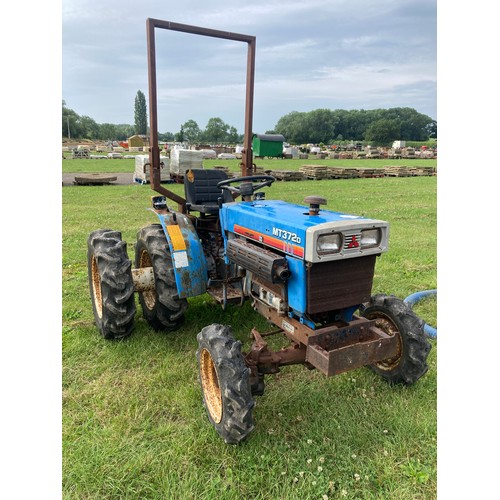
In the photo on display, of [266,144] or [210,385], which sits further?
[266,144]

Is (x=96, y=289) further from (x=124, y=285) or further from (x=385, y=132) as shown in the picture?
(x=385, y=132)

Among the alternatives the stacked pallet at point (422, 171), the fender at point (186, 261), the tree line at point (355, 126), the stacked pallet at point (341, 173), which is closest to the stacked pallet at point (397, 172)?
the stacked pallet at point (422, 171)

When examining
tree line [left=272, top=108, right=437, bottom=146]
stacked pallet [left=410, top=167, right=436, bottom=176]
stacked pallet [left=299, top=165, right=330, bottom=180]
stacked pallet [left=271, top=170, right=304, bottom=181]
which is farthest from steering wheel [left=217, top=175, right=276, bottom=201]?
tree line [left=272, top=108, right=437, bottom=146]

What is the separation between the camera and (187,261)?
3.59m

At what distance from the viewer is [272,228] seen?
2795mm

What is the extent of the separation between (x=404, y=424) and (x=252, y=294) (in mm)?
1400

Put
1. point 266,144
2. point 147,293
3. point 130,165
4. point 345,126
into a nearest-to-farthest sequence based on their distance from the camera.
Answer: point 147,293, point 266,144, point 130,165, point 345,126

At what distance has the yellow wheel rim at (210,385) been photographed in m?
2.74

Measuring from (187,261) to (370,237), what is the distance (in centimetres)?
164

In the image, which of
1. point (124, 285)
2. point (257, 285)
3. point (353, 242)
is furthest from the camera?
point (124, 285)

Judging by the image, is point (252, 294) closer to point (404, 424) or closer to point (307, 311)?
point (307, 311)

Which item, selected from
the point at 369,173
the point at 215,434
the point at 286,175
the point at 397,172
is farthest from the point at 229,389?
the point at 397,172

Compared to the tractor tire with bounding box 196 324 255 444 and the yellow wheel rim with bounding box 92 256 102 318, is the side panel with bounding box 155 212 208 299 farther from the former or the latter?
the yellow wheel rim with bounding box 92 256 102 318

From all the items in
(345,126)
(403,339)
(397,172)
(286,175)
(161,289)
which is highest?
(345,126)
